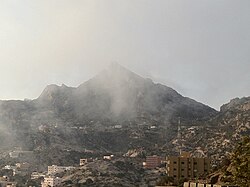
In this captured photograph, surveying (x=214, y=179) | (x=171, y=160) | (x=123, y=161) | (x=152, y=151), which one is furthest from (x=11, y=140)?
(x=214, y=179)

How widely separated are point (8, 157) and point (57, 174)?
123ft

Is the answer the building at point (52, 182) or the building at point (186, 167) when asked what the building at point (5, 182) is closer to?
the building at point (52, 182)

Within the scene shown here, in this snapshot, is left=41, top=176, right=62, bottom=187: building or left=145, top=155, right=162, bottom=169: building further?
left=145, top=155, right=162, bottom=169: building

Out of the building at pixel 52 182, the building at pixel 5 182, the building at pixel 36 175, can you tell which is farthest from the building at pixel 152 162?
the building at pixel 5 182

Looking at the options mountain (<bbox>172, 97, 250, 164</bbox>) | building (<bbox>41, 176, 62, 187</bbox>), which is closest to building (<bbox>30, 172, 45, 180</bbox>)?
building (<bbox>41, 176, 62, 187</bbox>)

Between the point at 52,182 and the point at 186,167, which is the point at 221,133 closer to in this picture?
the point at 52,182

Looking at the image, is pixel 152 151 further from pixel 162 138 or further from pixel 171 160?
pixel 171 160

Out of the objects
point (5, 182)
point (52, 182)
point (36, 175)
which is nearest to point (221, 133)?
point (52, 182)

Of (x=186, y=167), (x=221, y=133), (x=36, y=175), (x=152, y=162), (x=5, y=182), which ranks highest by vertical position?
(x=221, y=133)

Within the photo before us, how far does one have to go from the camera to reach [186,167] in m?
95.7

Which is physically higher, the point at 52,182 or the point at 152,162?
the point at 152,162

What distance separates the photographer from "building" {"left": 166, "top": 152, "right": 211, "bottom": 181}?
94.2m

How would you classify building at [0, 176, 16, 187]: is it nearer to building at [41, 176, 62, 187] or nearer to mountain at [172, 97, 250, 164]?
building at [41, 176, 62, 187]

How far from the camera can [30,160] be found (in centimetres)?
16938
